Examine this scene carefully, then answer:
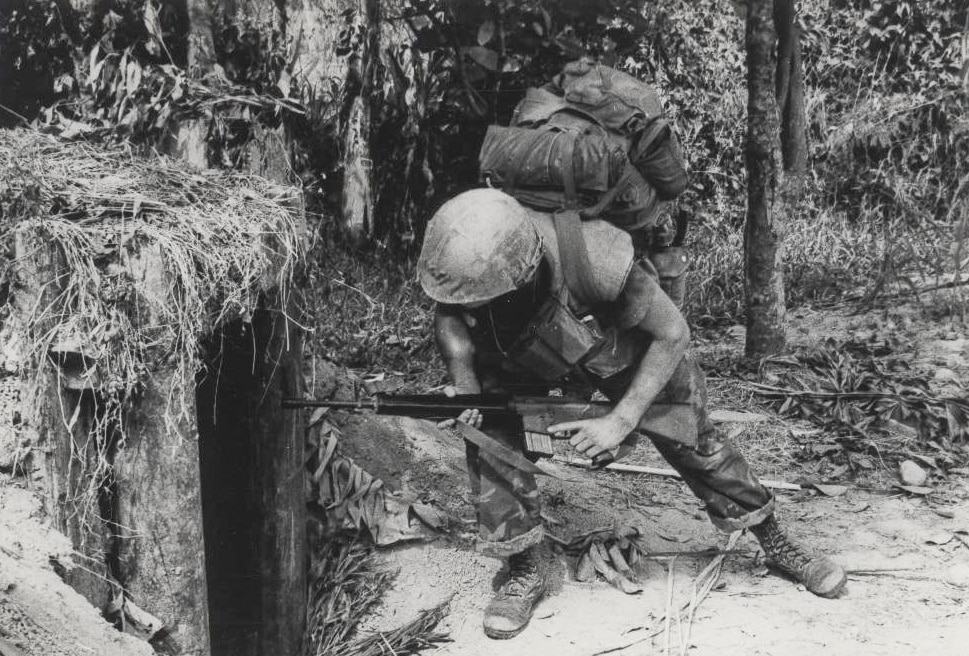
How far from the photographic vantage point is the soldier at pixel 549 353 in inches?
133

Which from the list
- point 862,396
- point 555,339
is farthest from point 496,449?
point 862,396

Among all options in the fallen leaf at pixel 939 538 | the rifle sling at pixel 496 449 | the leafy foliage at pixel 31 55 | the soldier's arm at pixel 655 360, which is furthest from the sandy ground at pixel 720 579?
the leafy foliage at pixel 31 55

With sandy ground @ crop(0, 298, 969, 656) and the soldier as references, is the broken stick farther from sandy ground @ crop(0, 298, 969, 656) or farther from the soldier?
the soldier

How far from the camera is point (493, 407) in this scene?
371cm

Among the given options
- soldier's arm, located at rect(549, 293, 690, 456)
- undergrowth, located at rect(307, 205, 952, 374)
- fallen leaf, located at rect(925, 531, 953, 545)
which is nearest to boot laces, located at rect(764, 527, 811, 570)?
fallen leaf, located at rect(925, 531, 953, 545)

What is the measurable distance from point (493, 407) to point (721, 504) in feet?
3.77

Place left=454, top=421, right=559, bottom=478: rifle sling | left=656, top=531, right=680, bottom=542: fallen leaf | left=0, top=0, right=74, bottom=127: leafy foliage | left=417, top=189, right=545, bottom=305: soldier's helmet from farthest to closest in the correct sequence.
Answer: left=0, top=0, right=74, bottom=127: leafy foliage
left=656, top=531, right=680, bottom=542: fallen leaf
left=454, top=421, right=559, bottom=478: rifle sling
left=417, top=189, right=545, bottom=305: soldier's helmet

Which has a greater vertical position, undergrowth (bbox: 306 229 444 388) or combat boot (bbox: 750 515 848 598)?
undergrowth (bbox: 306 229 444 388)

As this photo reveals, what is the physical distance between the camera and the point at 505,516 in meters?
3.92

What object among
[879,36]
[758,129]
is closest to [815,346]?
[758,129]

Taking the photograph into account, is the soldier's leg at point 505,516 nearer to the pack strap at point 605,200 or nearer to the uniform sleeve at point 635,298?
the uniform sleeve at point 635,298

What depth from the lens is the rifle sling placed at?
3.74 metres

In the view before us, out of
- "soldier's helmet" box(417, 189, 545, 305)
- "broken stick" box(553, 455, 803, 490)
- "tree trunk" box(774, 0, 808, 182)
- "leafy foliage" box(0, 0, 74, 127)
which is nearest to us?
"soldier's helmet" box(417, 189, 545, 305)

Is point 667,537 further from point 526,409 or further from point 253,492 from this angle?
point 253,492
